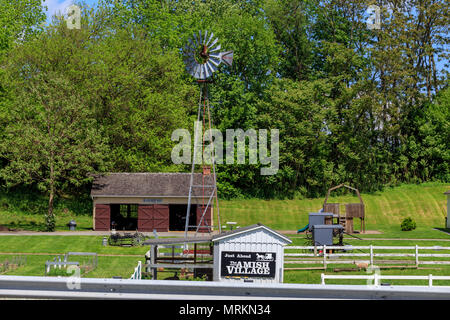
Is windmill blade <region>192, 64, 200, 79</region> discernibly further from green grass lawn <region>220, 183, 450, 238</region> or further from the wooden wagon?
green grass lawn <region>220, 183, 450, 238</region>

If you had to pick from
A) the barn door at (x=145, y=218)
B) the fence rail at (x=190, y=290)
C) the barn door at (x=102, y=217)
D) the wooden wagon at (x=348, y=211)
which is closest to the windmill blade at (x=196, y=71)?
the barn door at (x=145, y=218)

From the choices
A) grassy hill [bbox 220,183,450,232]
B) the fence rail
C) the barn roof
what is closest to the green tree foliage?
grassy hill [bbox 220,183,450,232]

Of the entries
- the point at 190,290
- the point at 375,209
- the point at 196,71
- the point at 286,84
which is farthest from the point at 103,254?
the point at 286,84

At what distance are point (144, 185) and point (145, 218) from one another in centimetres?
272

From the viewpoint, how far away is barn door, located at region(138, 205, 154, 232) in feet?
144

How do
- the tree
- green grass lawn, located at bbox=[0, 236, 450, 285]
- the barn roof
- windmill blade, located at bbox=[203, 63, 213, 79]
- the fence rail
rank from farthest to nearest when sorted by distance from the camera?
the tree < the barn roof < windmill blade, located at bbox=[203, 63, 213, 79] < green grass lawn, located at bbox=[0, 236, 450, 285] < the fence rail

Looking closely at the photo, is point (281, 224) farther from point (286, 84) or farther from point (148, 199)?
point (286, 84)

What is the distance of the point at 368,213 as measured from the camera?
179ft

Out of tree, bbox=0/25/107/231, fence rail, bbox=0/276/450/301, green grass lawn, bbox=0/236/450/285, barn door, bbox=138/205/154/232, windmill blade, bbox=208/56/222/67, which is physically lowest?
green grass lawn, bbox=0/236/450/285

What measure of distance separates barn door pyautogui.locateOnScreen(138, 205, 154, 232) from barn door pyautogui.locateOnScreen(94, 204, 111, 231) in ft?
8.13
